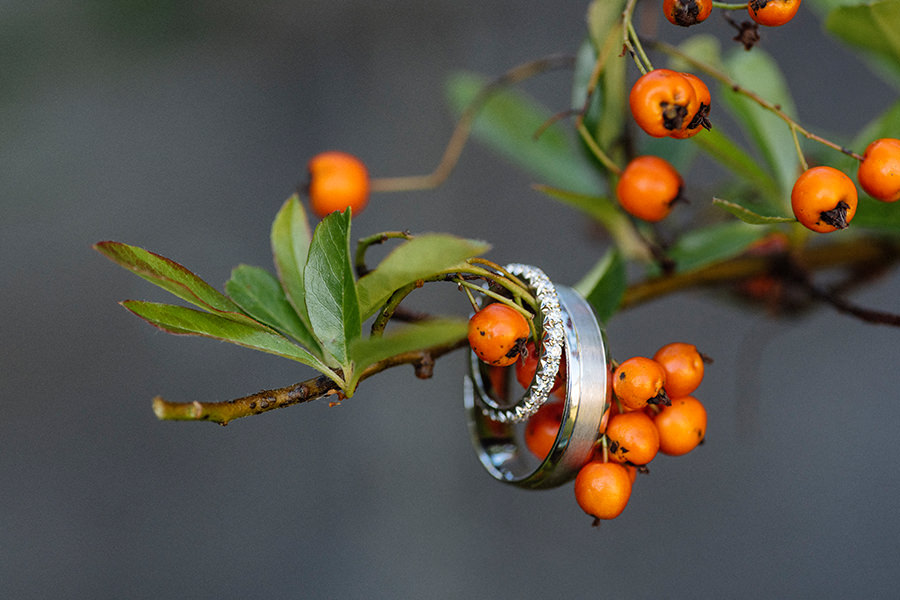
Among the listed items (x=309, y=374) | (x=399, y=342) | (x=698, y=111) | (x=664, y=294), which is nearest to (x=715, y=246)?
(x=664, y=294)

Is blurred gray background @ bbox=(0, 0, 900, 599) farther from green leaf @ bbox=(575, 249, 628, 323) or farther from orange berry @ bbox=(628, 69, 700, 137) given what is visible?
orange berry @ bbox=(628, 69, 700, 137)

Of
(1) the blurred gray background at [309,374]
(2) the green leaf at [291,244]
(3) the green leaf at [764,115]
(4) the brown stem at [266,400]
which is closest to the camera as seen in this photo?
(4) the brown stem at [266,400]

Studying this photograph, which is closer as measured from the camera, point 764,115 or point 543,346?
point 543,346

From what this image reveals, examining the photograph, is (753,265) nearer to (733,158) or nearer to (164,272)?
(733,158)

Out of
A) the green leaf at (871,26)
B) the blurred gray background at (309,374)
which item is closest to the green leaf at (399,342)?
the green leaf at (871,26)

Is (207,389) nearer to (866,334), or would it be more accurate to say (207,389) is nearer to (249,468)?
(249,468)

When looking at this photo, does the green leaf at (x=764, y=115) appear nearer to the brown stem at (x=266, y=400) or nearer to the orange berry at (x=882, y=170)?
the orange berry at (x=882, y=170)

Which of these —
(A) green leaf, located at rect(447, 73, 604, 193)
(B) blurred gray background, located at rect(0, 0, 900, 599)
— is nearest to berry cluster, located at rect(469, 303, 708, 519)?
(A) green leaf, located at rect(447, 73, 604, 193)
